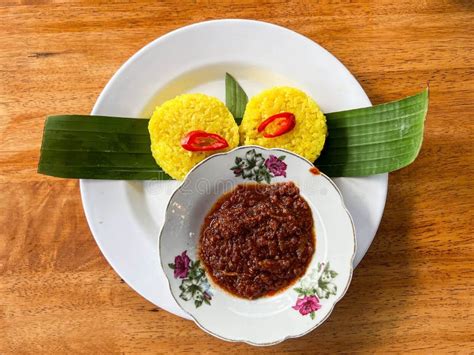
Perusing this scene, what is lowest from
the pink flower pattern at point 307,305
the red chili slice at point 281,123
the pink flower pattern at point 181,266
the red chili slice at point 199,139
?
the pink flower pattern at point 307,305

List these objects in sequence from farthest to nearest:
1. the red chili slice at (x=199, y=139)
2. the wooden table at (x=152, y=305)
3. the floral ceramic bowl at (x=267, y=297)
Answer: the wooden table at (x=152, y=305)
the red chili slice at (x=199, y=139)
the floral ceramic bowl at (x=267, y=297)

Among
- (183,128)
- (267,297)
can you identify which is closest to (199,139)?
(183,128)

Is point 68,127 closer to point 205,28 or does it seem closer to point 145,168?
point 145,168

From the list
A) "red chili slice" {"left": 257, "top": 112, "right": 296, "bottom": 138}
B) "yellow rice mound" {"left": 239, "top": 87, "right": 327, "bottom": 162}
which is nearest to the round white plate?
"yellow rice mound" {"left": 239, "top": 87, "right": 327, "bottom": 162}

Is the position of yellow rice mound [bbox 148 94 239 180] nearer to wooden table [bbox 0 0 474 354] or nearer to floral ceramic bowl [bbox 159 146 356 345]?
floral ceramic bowl [bbox 159 146 356 345]

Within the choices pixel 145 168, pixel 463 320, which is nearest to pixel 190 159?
pixel 145 168

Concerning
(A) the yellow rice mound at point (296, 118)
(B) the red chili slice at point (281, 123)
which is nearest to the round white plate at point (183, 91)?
(A) the yellow rice mound at point (296, 118)

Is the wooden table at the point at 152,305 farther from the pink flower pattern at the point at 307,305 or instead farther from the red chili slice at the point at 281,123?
the red chili slice at the point at 281,123
